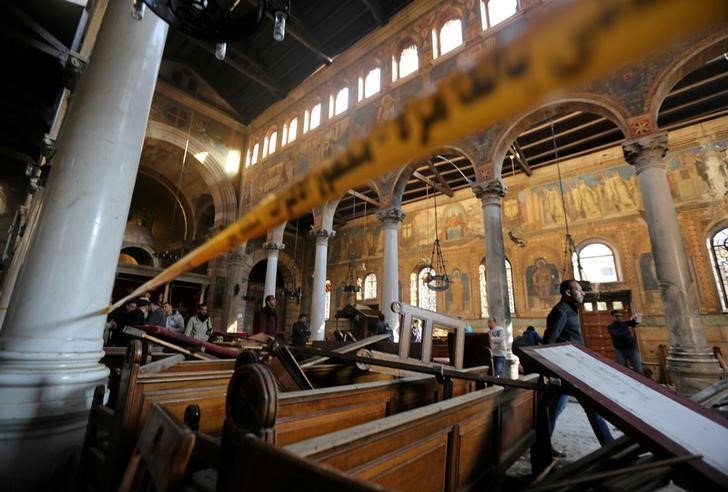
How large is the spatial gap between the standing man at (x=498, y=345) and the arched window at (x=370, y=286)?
888 cm

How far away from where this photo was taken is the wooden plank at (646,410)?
4.37 ft

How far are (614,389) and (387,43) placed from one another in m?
10.1

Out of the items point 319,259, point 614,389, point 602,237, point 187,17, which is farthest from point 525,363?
point 602,237

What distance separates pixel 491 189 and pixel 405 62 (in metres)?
4.70

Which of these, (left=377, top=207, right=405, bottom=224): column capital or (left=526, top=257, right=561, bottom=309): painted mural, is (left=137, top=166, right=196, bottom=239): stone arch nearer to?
(left=377, top=207, right=405, bottom=224): column capital

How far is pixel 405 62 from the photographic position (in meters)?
9.05

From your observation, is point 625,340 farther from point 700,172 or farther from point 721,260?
point 700,172

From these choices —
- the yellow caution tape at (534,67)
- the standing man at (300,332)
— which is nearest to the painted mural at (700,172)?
the standing man at (300,332)

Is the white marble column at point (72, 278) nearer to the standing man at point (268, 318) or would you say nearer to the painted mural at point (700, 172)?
the standing man at point (268, 318)

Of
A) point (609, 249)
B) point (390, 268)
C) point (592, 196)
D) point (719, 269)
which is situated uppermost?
point (592, 196)

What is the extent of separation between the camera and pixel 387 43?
9.52m

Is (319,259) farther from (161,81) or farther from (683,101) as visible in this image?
(683,101)

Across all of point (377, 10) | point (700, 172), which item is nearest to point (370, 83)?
point (377, 10)

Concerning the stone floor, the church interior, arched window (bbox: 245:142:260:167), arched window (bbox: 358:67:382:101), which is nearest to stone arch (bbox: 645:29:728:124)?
the church interior
